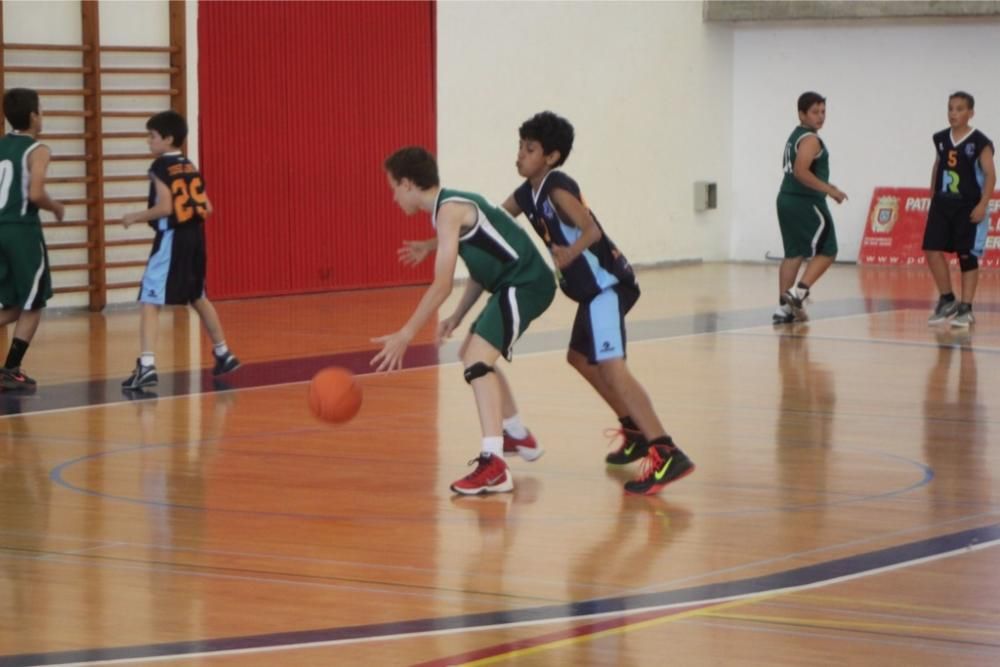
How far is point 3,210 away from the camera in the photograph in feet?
34.7

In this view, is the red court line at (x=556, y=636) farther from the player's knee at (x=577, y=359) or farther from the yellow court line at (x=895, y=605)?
the player's knee at (x=577, y=359)

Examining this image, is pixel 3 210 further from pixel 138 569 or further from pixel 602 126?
pixel 602 126

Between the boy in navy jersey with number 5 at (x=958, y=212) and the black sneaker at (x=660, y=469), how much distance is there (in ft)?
23.3

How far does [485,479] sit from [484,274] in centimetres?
86

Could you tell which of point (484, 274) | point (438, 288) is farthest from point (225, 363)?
point (438, 288)

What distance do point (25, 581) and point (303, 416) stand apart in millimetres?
3739

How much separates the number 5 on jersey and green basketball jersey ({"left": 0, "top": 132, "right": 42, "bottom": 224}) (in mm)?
798

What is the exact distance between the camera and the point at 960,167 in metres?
13.9

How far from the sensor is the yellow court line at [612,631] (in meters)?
4.84

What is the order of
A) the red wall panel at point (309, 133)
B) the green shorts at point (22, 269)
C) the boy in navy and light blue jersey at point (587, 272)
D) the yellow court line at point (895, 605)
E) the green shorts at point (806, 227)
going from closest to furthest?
the yellow court line at point (895, 605), the boy in navy and light blue jersey at point (587, 272), the green shorts at point (22, 269), the green shorts at point (806, 227), the red wall panel at point (309, 133)

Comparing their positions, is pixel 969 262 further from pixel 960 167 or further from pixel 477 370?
pixel 477 370

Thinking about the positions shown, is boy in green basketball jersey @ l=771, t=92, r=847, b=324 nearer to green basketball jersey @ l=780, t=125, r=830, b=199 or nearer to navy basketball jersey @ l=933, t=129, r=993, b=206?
Result: green basketball jersey @ l=780, t=125, r=830, b=199

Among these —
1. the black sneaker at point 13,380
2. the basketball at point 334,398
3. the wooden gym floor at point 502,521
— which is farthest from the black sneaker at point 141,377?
the basketball at point 334,398

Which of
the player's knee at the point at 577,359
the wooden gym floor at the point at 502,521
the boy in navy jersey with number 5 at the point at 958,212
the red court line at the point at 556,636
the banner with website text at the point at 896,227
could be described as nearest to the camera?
the red court line at the point at 556,636
